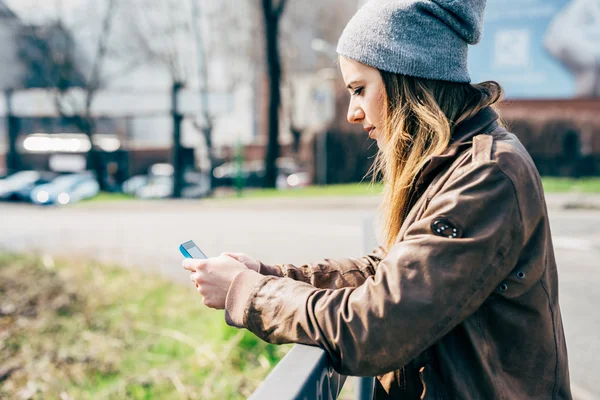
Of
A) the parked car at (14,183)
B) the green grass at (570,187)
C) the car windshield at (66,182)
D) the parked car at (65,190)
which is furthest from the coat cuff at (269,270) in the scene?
the parked car at (14,183)

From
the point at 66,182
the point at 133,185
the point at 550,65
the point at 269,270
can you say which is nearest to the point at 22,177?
the point at 66,182

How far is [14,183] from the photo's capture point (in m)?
28.2

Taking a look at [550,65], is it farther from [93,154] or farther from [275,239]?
[93,154]

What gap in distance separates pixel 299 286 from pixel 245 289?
121mm

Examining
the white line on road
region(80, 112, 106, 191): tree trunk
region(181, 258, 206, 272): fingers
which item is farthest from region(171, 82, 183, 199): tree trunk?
region(181, 258, 206, 272): fingers

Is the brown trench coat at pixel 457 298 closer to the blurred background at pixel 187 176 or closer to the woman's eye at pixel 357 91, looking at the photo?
the woman's eye at pixel 357 91

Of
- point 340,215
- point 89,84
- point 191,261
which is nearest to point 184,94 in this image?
point 89,84

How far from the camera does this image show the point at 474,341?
1232mm

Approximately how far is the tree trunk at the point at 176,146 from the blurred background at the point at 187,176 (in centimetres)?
8

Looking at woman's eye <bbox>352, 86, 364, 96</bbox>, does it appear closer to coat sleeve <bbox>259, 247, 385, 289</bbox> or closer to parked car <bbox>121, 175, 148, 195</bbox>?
coat sleeve <bbox>259, 247, 385, 289</bbox>

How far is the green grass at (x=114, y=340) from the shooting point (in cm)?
370

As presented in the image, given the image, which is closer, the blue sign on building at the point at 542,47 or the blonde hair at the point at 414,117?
the blonde hair at the point at 414,117

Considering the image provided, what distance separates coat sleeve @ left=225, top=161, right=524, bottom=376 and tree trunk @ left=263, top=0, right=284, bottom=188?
69.7 feet

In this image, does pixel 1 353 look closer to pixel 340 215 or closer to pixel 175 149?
pixel 340 215
